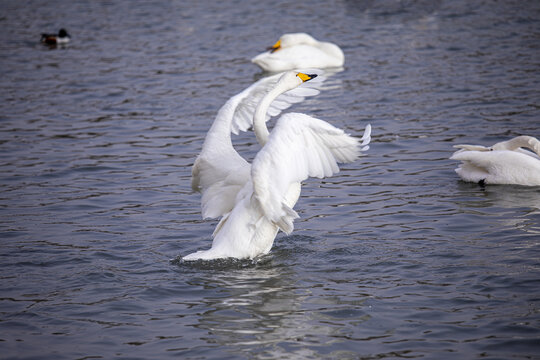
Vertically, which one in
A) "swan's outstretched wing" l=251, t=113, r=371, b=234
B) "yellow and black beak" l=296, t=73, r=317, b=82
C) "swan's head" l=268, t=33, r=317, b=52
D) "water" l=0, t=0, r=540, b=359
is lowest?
"water" l=0, t=0, r=540, b=359

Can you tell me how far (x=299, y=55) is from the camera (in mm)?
17156

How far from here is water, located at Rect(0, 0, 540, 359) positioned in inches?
243

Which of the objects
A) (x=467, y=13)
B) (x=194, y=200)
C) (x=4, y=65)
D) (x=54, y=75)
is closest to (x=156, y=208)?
(x=194, y=200)

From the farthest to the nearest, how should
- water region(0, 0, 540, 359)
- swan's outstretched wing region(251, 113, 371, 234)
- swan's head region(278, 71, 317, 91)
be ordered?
swan's head region(278, 71, 317, 91) < swan's outstretched wing region(251, 113, 371, 234) < water region(0, 0, 540, 359)

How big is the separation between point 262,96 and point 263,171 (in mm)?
2359

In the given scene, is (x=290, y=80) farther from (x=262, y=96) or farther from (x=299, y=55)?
(x=299, y=55)

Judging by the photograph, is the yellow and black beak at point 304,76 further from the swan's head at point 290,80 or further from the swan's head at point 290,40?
the swan's head at point 290,40

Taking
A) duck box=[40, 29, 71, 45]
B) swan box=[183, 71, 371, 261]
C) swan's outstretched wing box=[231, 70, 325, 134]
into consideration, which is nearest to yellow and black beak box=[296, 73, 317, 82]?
swan box=[183, 71, 371, 261]

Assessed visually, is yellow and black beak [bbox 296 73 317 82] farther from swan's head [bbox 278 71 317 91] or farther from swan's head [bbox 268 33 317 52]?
swan's head [bbox 268 33 317 52]

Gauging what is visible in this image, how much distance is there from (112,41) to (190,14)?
3541mm

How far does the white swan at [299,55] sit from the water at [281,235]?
46cm

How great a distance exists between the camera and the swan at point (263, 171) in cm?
688

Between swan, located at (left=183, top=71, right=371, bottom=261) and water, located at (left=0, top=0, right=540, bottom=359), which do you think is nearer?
water, located at (left=0, top=0, right=540, bottom=359)

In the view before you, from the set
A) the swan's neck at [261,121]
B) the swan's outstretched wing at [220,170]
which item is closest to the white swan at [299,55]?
the swan's outstretched wing at [220,170]
